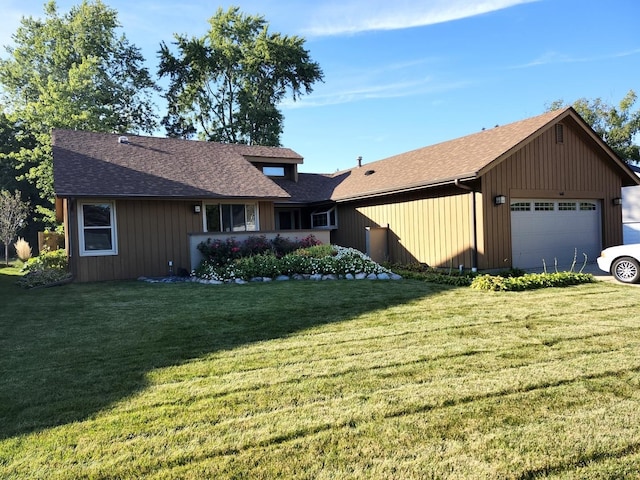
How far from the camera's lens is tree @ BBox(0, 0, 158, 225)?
25.1m

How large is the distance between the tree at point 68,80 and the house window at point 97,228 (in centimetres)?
1516

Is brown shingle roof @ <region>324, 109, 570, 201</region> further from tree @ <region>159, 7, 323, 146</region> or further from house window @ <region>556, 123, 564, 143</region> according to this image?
tree @ <region>159, 7, 323, 146</region>

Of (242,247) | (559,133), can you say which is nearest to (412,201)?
(559,133)

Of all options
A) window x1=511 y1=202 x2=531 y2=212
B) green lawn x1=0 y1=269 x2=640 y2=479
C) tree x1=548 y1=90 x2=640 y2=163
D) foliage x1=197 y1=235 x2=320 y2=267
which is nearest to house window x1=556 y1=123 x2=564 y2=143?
window x1=511 y1=202 x2=531 y2=212

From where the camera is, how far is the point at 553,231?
13062 mm

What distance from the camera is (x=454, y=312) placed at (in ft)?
21.6

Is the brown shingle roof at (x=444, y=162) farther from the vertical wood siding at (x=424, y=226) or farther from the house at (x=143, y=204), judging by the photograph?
the house at (x=143, y=204)

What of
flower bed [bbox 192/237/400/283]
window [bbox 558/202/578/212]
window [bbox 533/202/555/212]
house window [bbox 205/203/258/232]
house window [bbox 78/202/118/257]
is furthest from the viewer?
house window [bbox 205/203/258/232]

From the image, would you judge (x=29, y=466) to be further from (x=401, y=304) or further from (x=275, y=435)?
(x=401, y=304)

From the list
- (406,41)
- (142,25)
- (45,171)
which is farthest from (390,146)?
(45,171)

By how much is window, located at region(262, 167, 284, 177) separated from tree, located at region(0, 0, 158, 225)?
487 inches

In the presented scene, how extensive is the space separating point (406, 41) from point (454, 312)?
1201 centimetres

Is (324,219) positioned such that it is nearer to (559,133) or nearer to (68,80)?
(559,133)

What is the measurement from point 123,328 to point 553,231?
481 inches
